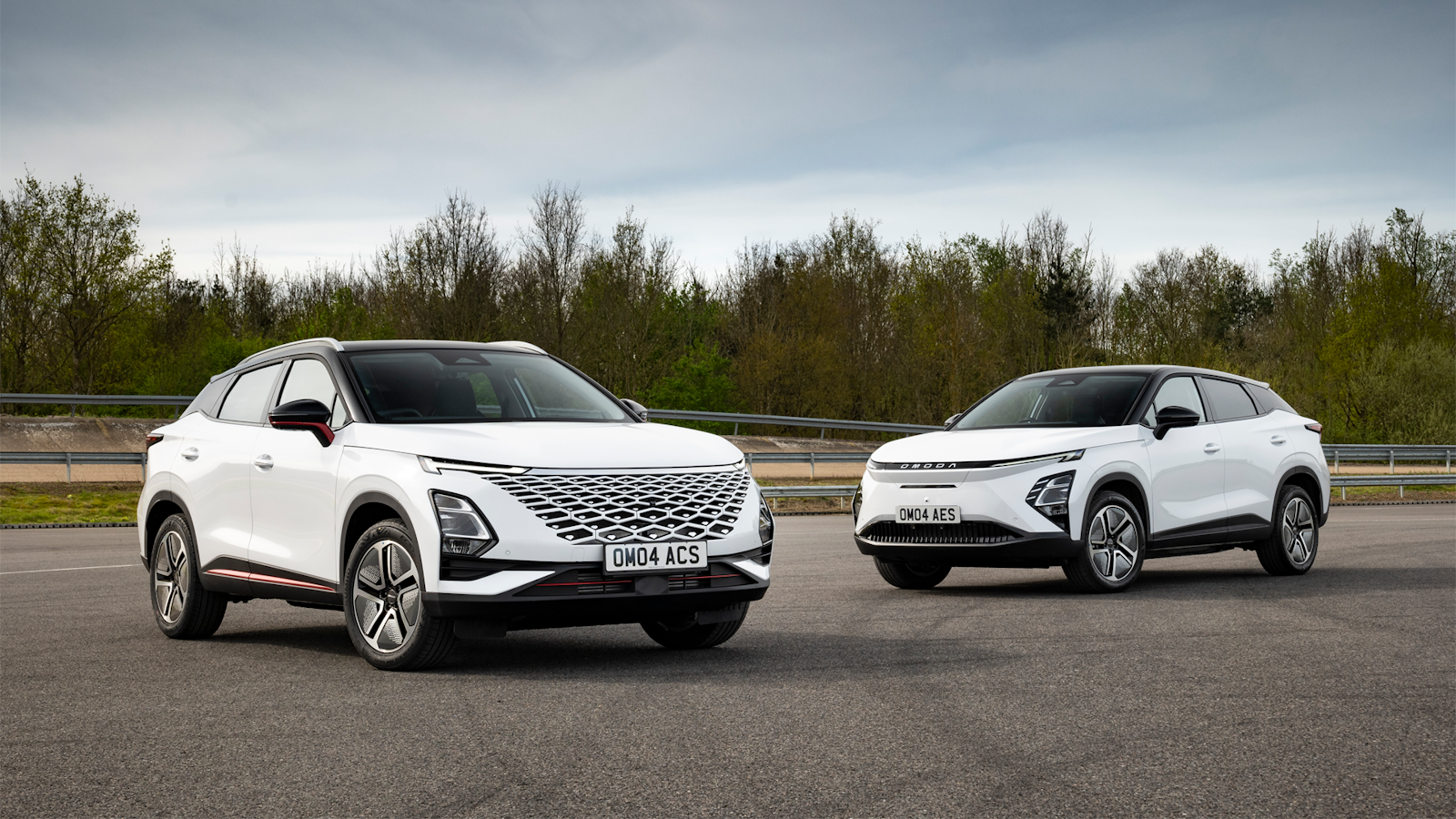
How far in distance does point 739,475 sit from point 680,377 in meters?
37.9

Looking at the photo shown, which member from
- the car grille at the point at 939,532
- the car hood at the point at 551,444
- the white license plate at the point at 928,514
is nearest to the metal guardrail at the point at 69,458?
the car grille at the point at 939,532

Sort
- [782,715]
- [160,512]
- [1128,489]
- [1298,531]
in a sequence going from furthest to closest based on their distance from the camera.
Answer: [1298,531] → [1128,489] → [160,512] → [782,715]

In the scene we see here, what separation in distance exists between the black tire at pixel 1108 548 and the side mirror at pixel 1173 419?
2.47ft

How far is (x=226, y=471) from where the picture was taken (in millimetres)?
8008

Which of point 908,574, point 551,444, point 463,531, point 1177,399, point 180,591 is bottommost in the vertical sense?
point 908,574

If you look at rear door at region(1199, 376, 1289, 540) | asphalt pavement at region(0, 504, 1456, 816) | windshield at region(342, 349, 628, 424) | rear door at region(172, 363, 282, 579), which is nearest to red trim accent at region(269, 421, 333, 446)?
windshield at region(342, 349, 628, 424)

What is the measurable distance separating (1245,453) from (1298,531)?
→ 122 cm

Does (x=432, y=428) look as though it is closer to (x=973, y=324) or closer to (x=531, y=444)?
(x=531, y=444)

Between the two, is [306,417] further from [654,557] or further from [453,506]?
[654,557]

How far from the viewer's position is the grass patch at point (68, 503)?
21.3 m

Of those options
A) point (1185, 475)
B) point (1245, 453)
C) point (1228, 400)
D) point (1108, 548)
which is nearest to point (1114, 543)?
point (1108, 548)

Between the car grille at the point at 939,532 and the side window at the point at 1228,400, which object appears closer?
the car grille at the point at 939,532

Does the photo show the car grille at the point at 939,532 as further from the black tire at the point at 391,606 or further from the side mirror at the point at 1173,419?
the black tire at the point at 391,606

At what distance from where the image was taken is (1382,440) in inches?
1809
